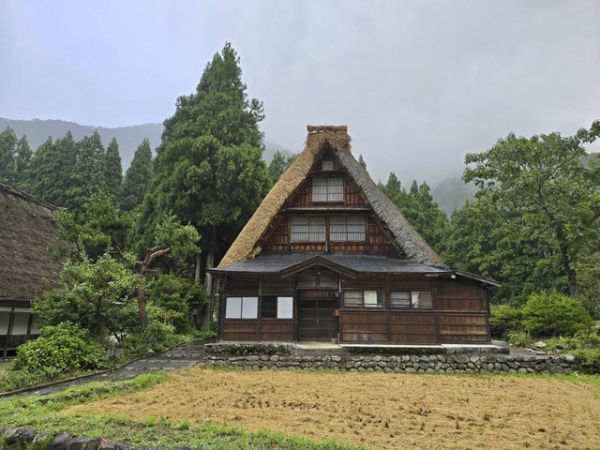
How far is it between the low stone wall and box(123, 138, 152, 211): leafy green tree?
23.6 m

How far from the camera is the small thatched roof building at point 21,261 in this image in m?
12.4

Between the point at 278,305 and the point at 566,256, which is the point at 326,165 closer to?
the point at 278,305

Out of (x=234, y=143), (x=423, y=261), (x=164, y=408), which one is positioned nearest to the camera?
(x=164, y=408)

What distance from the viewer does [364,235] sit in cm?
1523

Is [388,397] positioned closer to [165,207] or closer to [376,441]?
[376,441]

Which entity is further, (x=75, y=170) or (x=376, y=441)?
(x=75, y=170)

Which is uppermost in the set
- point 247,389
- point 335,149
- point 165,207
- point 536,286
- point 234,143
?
point 234,143

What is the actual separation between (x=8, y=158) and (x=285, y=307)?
32.3 meters

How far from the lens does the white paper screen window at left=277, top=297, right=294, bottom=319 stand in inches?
503

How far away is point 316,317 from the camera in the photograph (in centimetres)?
1395

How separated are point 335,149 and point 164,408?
43.5 feet

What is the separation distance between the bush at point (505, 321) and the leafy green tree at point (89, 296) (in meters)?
16.4

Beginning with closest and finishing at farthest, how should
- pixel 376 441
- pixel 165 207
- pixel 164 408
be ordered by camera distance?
Result: pixel 376 441 → pixel 164 408 → pixel 165 207

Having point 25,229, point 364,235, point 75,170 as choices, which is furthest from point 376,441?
point 75,170
